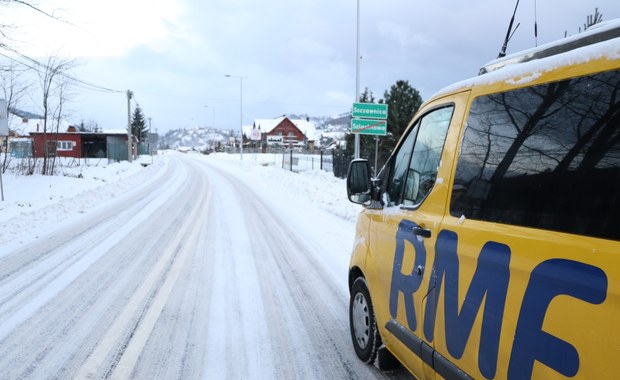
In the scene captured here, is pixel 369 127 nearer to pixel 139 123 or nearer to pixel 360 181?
pixel 360 181

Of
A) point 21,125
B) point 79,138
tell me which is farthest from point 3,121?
point 21,125

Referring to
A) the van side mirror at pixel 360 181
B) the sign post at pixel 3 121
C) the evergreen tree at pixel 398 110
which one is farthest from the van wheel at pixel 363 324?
the evergreen tree at pixel 398 110

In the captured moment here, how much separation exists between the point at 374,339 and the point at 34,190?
1716 cm

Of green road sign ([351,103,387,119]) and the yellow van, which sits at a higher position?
green road sign ([351,103,387,119])

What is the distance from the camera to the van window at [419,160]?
280 cm

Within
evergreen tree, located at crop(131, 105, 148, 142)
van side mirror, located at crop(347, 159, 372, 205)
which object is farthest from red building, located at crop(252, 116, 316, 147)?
van side mirror, located at crop(347, 159, 372, 205)

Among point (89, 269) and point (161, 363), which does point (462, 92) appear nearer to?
point (161, 363)

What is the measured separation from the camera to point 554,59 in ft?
6.46

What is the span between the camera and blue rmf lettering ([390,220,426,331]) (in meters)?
2.75

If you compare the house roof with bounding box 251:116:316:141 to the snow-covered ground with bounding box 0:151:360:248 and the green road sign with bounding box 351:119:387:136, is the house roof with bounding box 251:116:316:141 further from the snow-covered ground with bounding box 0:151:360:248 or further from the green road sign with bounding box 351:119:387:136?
the green road sign with bounding box 351:119:387:136

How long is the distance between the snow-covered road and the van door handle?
151 centimetres

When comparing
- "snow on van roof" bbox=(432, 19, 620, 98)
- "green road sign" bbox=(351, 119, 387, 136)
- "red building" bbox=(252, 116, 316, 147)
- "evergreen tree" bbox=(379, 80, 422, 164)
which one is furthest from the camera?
"red building" bbox=(252, 116, 316, 147)

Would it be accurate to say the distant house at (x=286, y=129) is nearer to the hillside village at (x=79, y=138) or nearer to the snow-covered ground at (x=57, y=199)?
the hillside village at (x=79, y=138)

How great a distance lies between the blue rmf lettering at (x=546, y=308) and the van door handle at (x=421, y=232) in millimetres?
815
